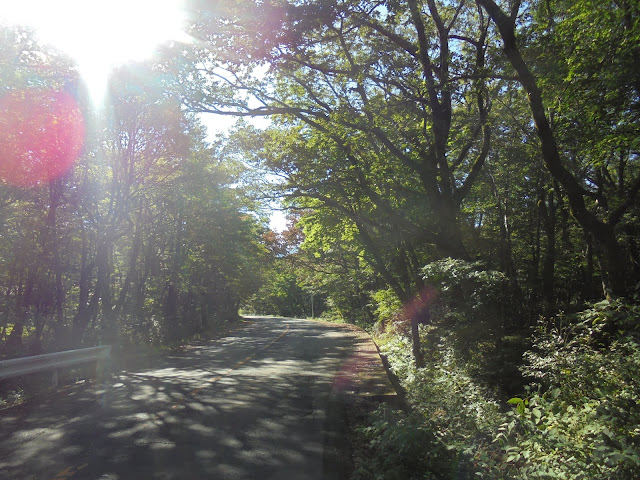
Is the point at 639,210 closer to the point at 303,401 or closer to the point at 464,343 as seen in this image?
the point at 464,343

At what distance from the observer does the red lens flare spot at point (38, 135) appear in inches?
446

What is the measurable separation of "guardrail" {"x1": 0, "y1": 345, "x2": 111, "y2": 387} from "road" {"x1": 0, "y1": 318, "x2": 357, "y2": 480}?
0.89 meters

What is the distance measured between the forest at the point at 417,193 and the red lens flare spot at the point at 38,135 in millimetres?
66

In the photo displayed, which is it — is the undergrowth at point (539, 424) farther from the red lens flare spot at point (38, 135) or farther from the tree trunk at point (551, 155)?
the red lens flare spot at point (38, 135)

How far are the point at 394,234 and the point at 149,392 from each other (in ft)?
26.3

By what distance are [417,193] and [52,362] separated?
1052cm

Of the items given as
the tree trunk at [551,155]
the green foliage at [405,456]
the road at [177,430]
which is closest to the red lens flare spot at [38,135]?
the road at [177,430]

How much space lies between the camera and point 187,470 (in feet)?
16.2

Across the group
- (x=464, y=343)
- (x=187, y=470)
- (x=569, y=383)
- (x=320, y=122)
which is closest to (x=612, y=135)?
(x=464, y=343)

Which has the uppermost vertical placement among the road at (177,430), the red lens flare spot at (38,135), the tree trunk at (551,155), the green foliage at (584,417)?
the red lens flare spot at (38,135)

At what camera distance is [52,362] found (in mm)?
10172

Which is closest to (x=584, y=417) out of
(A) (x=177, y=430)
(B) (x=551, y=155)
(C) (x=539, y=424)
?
(C) (x=539, y=424)

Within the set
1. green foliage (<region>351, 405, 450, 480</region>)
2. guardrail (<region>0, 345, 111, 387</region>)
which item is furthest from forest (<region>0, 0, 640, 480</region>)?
guardrail (<region>0, 345, 111, 387</region>)

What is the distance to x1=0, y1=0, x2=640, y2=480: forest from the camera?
5379 mm
